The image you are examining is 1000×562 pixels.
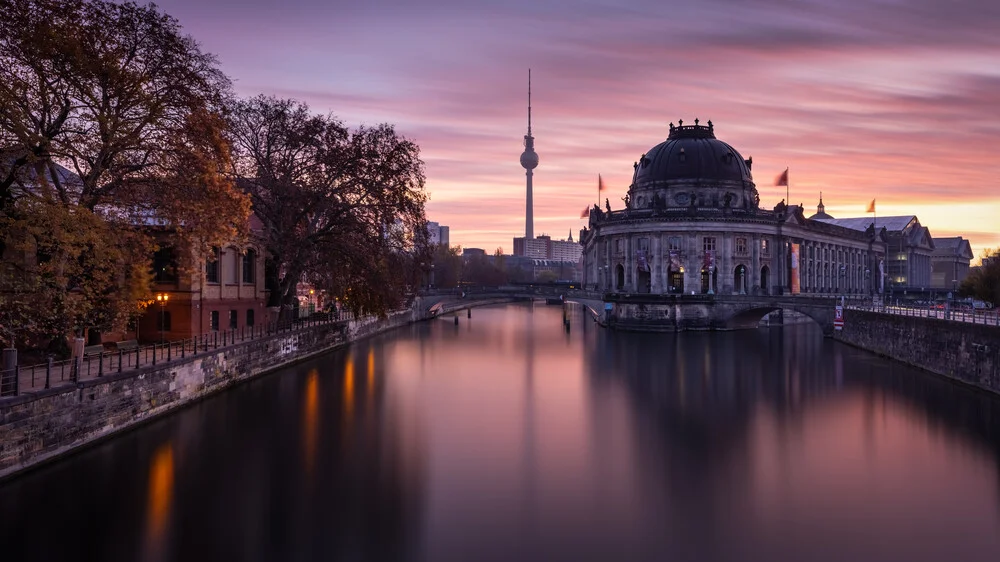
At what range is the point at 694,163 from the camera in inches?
4171

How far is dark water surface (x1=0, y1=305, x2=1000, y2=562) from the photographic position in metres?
18.0

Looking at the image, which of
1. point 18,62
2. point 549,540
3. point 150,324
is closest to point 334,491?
point 549,540

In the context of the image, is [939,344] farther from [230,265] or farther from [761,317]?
[761,317]

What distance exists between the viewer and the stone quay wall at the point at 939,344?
3731 cm

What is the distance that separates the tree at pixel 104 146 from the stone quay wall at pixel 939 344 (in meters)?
38.0

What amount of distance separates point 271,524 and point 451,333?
209ft

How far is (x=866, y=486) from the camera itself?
23.2 metres

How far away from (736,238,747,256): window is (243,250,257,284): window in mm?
68288

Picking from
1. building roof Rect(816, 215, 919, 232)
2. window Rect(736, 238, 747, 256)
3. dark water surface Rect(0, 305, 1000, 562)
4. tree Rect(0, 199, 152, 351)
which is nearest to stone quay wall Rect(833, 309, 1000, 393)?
A: dark water surface Rect(0, 305, 1000, 562)

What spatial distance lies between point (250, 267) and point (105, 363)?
22005 mm

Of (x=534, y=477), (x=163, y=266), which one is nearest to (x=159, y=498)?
(x=534, y=477)

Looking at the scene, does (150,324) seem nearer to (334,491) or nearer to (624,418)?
(334,491)

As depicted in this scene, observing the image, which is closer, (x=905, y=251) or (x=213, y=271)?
(x=213, y=271)

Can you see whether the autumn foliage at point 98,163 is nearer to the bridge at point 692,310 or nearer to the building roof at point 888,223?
the bridge at point 692,310
